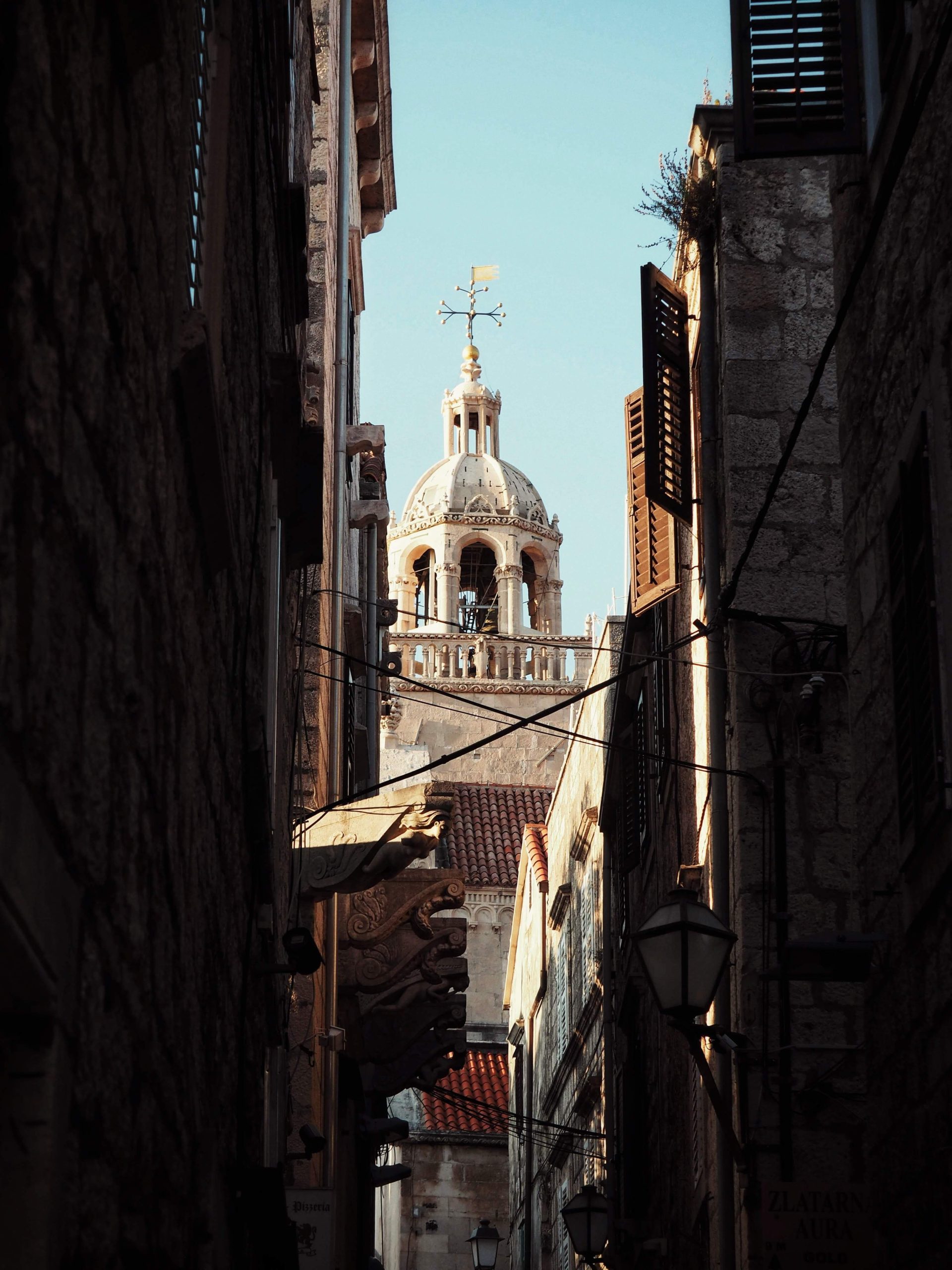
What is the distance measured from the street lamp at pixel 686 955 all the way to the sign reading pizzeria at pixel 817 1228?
0.87 metres

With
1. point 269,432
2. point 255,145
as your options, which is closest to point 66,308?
point 255,145

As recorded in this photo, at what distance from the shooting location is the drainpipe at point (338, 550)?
14.3 meters

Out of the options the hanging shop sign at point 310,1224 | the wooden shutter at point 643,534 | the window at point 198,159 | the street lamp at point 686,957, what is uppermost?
the wooden shutter at point 643,534

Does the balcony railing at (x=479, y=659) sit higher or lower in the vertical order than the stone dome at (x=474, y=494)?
lower

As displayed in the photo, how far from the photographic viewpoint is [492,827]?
45000mm

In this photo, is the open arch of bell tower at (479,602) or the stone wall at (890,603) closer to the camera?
the stone wall at (890,603)

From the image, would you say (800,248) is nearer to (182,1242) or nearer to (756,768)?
(756,768)

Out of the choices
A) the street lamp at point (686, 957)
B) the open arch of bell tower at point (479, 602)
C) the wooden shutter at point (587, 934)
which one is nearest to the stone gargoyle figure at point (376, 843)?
the street lamp at point (686, 957)

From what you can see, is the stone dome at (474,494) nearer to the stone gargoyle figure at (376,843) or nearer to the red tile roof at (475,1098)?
the red tile roof at (475,1098)

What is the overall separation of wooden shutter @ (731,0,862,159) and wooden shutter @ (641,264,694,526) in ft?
12.0

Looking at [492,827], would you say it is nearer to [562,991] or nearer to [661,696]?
[562,991]

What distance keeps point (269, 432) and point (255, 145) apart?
149 centimetres

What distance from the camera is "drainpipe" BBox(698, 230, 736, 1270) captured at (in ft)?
32.4

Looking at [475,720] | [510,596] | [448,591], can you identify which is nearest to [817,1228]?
[475,720]
